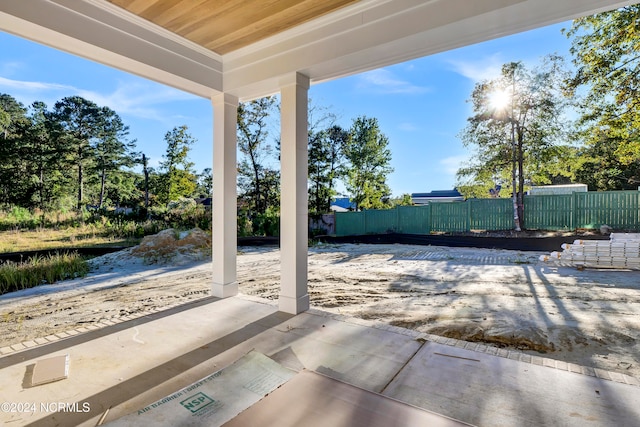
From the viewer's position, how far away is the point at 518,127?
30.1 ft

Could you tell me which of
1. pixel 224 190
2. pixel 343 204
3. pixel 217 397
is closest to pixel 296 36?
pixel 224 190

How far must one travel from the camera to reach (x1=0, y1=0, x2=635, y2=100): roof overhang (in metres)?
1.92

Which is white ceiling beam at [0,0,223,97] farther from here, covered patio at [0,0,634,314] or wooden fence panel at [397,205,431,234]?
wooden fence panel at [397,205,431,234]

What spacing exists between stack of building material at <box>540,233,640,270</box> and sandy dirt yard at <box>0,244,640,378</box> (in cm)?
19

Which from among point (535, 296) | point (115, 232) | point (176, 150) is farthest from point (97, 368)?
point (176, 150)

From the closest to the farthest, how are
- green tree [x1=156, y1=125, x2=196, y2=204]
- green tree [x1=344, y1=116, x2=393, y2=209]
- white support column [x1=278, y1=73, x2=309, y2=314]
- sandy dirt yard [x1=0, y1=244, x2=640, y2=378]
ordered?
sandy dirt yard [x1=0, y1=244, x2=640, y2=378]
white support column [x1=278, y1=73, x2=309, y2=314]
green tree [x1=156, y1=125, x2=196, y2=204]
green tree [x1=344, y1=116, x2=393, y2=209]

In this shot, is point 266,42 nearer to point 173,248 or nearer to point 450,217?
point 173,248

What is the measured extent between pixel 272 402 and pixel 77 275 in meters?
5.52

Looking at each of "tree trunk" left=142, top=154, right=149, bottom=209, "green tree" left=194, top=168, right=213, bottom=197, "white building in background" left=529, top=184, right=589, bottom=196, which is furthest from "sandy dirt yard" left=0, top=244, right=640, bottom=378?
"white building in background" left=529, top=184, right=589, bottom=196

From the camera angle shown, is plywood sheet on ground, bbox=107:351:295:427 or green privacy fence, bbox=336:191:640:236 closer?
plywood sheet on ground, bbox=107:351:295:427

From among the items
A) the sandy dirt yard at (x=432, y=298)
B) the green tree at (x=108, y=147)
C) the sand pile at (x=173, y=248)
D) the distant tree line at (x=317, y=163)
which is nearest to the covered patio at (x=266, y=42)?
the sandy dirt yard at (x=432, y=298)

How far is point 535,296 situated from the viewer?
3.77m

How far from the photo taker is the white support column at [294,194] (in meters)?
2.88

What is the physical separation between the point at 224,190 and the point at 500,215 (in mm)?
8781
